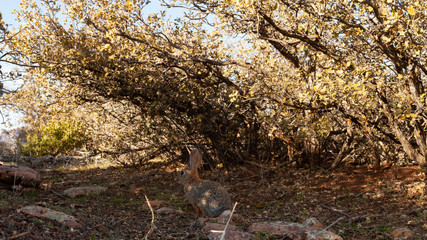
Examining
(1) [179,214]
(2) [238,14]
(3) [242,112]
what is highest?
(2) [238,14]

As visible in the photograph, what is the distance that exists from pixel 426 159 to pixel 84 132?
1177cm

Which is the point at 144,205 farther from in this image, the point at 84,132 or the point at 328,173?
the point at 84,132

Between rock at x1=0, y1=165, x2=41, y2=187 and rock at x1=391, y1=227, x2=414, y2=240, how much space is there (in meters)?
5.66

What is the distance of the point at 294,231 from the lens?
5.29 meters

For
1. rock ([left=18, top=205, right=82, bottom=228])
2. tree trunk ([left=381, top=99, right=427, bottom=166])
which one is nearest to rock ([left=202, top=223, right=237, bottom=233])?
rock ([left=18, top=205, right=82, bottom=228])

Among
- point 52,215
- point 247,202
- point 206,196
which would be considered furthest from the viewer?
point 247,202

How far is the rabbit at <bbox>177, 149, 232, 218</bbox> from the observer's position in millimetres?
6293

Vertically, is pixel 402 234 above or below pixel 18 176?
below

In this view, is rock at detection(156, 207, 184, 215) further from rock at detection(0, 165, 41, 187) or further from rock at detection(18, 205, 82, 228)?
rock at detection(0, 165, 41, 187)

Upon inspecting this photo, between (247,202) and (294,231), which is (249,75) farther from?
(294,231)

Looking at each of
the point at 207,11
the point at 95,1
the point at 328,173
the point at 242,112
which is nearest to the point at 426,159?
the point at 328,173

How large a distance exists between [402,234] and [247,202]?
128 inches

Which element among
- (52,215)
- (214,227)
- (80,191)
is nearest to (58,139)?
(80,191)

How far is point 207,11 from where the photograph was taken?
326 inches
